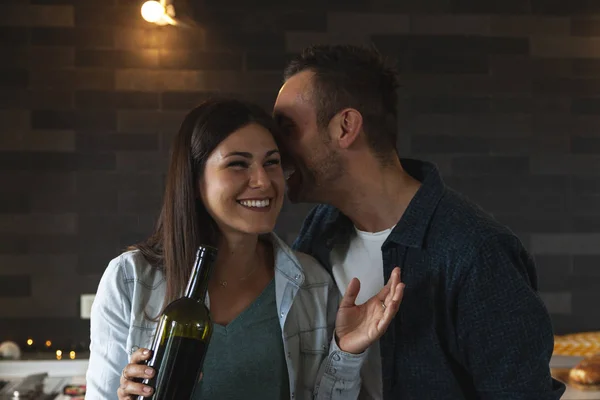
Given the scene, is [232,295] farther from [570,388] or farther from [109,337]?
[570,388]

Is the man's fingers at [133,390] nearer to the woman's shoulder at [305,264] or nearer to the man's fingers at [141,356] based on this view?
the man's fingers at [141,356]

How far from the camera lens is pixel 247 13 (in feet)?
9.28

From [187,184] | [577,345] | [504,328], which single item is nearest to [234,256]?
[187,184]

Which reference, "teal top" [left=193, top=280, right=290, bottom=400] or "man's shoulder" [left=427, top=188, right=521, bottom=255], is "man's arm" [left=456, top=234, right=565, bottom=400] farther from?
"teal top" [left=193, top=280, right=290, bottom=400]

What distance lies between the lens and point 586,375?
2.38 m

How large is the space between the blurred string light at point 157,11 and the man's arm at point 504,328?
1.81m

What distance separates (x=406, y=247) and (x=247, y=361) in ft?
1.29

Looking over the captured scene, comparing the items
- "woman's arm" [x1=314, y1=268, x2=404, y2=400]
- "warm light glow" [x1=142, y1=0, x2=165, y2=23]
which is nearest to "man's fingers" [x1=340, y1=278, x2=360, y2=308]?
"woman's arm" [x1=314, y1=268, x2=404, y2=400]

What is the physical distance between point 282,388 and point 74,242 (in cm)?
170

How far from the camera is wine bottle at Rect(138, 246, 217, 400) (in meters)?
1.01

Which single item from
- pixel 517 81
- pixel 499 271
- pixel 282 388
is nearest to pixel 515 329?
pixel 499 271

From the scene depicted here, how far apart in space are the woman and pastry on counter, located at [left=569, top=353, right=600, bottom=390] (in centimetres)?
132

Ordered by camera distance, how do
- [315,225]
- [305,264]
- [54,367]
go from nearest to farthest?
[305,264]
[315,225]
[54,367]

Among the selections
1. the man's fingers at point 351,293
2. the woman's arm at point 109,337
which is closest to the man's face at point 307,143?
the man's fingers at point 351,293
